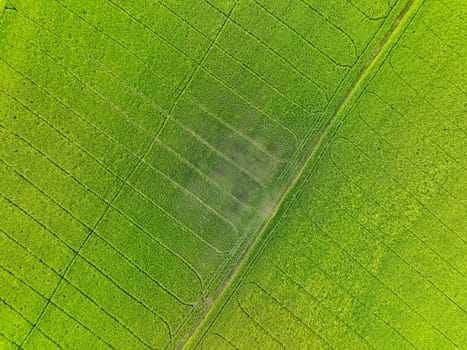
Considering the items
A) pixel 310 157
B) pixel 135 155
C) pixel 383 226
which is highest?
pixel 310 157

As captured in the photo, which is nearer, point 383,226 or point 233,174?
point 233,174

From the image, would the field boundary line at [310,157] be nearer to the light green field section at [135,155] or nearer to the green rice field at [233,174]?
the green rice field at [233,174]

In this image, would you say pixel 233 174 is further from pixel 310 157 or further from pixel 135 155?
pixel 135 155

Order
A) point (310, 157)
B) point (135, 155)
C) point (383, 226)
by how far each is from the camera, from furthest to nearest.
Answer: point (383, 226) → point (310, 157) → point (135, 155)

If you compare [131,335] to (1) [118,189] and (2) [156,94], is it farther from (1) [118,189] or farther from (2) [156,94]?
(2) [156,94]

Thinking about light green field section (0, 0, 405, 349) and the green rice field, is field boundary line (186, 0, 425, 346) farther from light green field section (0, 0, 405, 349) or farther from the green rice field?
light green field section (0, 0, 405, 349)

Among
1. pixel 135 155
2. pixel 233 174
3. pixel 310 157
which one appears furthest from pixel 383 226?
pixel 135 155

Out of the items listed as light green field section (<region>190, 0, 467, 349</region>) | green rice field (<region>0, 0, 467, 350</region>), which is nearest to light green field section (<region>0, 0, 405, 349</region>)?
green rice field (<region>0, 0, 467, 350</region>)
